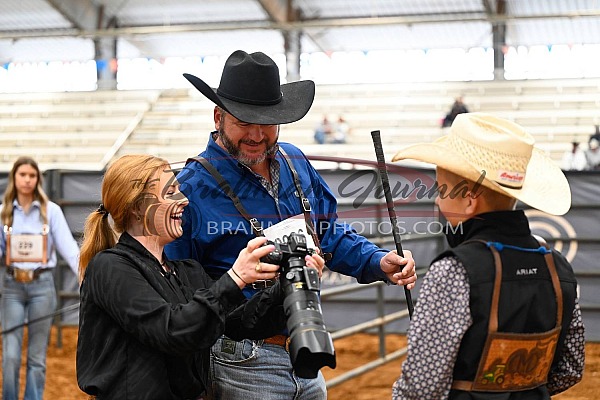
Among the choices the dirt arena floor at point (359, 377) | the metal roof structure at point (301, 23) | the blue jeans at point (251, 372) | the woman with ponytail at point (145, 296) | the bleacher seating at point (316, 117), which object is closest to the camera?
the woman with ponytail at point (145, 296)

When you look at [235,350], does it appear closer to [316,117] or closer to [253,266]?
[253,266]

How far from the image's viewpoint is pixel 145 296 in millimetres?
2092

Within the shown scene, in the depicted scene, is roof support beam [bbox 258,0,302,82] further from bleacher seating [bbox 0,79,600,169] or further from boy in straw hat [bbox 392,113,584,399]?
boy in straw hat [bbox 392,113,584,399]

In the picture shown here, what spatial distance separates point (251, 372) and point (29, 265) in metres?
3.21

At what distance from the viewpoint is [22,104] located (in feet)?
72.2

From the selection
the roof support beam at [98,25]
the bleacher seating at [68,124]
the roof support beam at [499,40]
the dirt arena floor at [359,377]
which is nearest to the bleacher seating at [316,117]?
the bleacher seating at [68,124]

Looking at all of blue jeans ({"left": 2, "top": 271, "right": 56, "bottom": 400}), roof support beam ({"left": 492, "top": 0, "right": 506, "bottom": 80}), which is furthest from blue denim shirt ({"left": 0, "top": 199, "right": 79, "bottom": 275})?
roof support beam ({"left": 492, "top": 0, "right": 506, "bottom": 80})

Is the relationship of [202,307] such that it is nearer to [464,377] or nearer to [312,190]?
[464,377]

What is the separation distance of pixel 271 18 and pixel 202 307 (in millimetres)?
18281

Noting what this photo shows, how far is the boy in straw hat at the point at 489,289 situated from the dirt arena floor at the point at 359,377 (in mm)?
3934

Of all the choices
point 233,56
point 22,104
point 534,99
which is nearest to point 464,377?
point 233,56

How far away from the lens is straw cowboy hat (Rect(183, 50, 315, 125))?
2641mm

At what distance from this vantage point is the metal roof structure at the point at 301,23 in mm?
19234

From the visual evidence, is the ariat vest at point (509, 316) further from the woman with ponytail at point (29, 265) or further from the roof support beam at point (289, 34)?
the roof support beam at point (289, 34)
